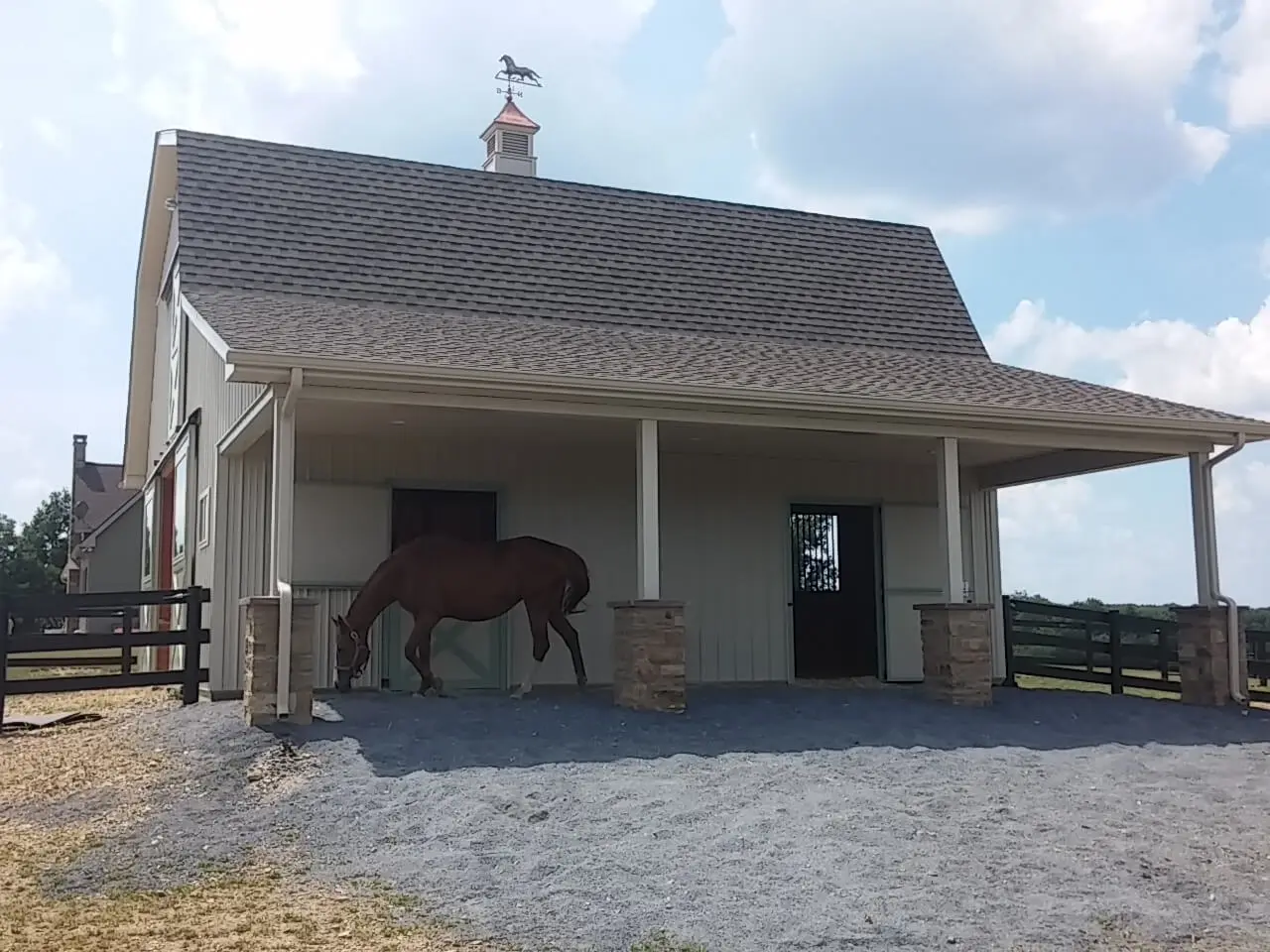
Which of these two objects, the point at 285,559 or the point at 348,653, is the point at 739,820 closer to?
the point at 285,559

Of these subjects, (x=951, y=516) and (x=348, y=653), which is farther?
(x=951, y=516)

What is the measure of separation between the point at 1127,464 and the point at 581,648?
5.71 m

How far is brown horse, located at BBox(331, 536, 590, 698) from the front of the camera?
34.0 ft

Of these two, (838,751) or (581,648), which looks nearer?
(838,751)

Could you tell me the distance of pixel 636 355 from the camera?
35.3ft

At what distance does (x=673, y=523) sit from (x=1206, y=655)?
16.8 feet

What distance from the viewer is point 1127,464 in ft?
40.3

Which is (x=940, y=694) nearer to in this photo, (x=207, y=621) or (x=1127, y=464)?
(x=1127, y=464)

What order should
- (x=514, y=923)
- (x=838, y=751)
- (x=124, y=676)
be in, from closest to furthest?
(x=514, y=923) < (x=838, y=751) < (x=124, y=676)

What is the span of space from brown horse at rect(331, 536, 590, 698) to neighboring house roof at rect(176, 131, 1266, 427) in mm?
1753

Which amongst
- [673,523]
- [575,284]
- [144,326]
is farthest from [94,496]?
[673,523]

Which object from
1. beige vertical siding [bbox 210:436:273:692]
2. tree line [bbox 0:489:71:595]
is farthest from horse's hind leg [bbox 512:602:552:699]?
tree line [bbox 0:489:71:595]

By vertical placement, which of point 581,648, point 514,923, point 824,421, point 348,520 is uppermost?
point 824,421

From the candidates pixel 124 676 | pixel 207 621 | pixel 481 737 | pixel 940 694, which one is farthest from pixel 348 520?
pixel 940 694
